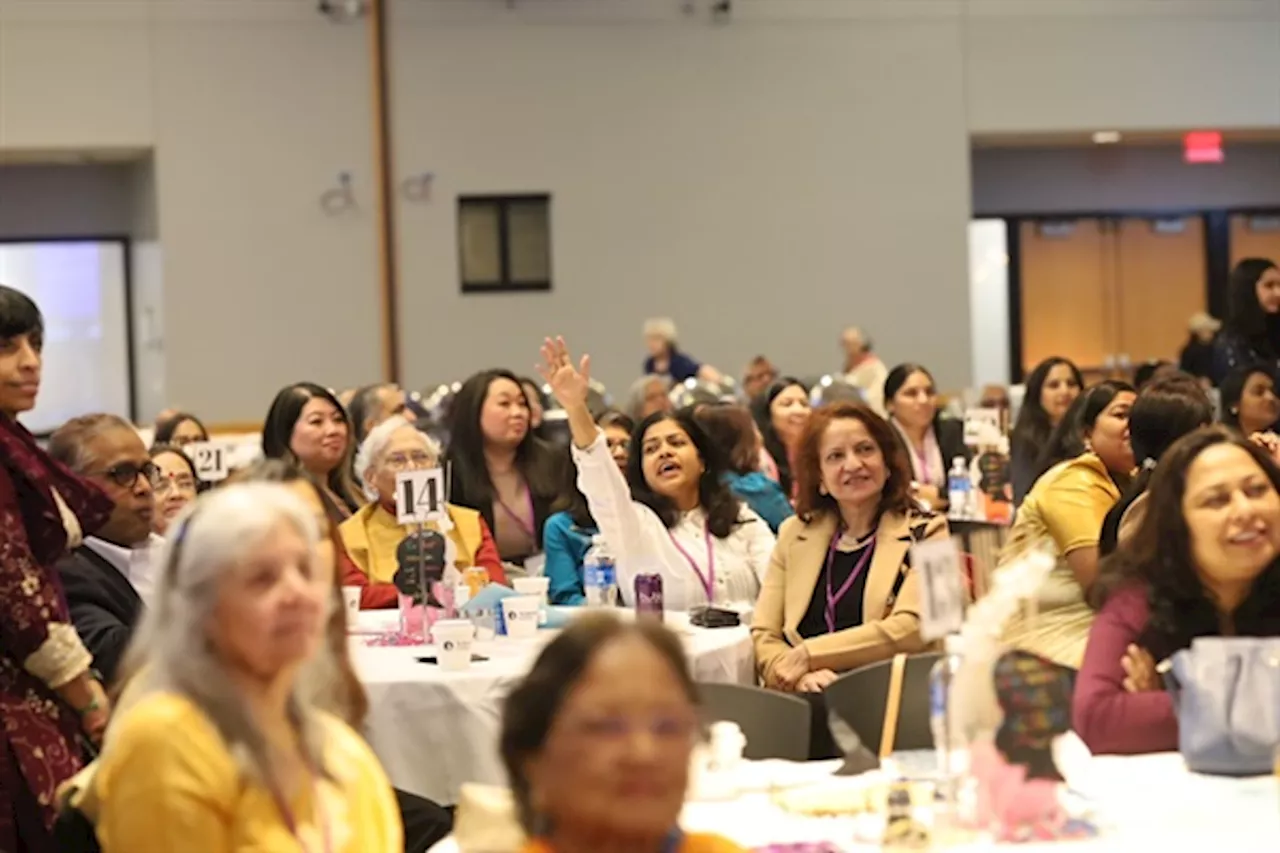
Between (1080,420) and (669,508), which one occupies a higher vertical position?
(1080,420)

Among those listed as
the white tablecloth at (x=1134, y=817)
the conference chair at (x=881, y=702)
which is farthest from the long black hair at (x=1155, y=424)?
the white tablecloth at (x=1134, y=817)

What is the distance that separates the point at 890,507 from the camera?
5.06 metres

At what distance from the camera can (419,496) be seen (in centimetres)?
512

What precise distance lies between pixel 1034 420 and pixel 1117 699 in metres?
4.92

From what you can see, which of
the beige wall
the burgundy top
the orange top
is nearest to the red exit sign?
the beige wall

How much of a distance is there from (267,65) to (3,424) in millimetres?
10530

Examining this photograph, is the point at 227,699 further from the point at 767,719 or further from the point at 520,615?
the point at 520,615

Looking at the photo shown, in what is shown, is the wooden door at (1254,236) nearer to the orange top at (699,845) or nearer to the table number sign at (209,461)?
the table number sign at (209,461)

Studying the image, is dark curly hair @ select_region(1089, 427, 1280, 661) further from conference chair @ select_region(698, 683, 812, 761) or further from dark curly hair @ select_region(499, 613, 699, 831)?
dark curly hair @ select_region(499, 613, 699, 831)

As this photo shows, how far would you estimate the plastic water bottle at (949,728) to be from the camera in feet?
9.42

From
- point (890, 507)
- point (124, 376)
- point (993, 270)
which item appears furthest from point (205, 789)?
point (993, 270)

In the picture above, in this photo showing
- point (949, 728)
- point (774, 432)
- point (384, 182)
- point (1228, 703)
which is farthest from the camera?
point (384, 182)

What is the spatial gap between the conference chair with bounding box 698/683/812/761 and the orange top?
1471mm

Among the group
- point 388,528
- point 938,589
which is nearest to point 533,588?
point 388,528
